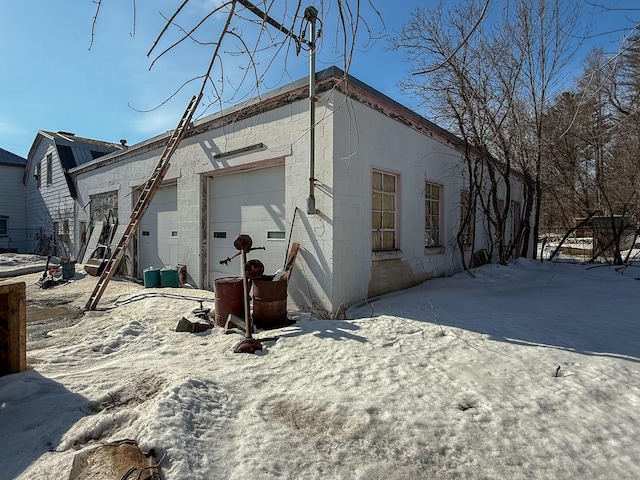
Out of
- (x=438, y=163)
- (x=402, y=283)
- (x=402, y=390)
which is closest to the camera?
(x=402, y=390)

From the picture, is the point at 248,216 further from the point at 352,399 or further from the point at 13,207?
the point at 13,207

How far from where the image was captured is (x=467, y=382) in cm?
317

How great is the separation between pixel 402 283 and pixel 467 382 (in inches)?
165

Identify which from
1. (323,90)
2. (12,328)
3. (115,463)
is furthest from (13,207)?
(115,463)

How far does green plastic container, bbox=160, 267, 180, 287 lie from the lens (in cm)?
812

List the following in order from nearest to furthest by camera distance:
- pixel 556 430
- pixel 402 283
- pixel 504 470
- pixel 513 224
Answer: pixel 504 470 < pixel 556 430 < pixel 402 283 < pixel 513 224

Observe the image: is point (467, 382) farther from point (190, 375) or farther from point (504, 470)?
point (190, 375)

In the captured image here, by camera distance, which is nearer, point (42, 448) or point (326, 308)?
point (42, 448)


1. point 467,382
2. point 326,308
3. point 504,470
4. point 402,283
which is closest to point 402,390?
point 467,382

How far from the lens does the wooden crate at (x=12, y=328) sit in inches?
122

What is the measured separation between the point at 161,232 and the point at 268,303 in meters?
5.90

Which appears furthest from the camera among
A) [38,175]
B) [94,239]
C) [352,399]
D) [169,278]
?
[38,175]

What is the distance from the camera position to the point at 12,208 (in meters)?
20.8

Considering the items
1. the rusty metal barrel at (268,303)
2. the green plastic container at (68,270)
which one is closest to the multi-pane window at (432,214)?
the rusty metal barrel at (268,303)
